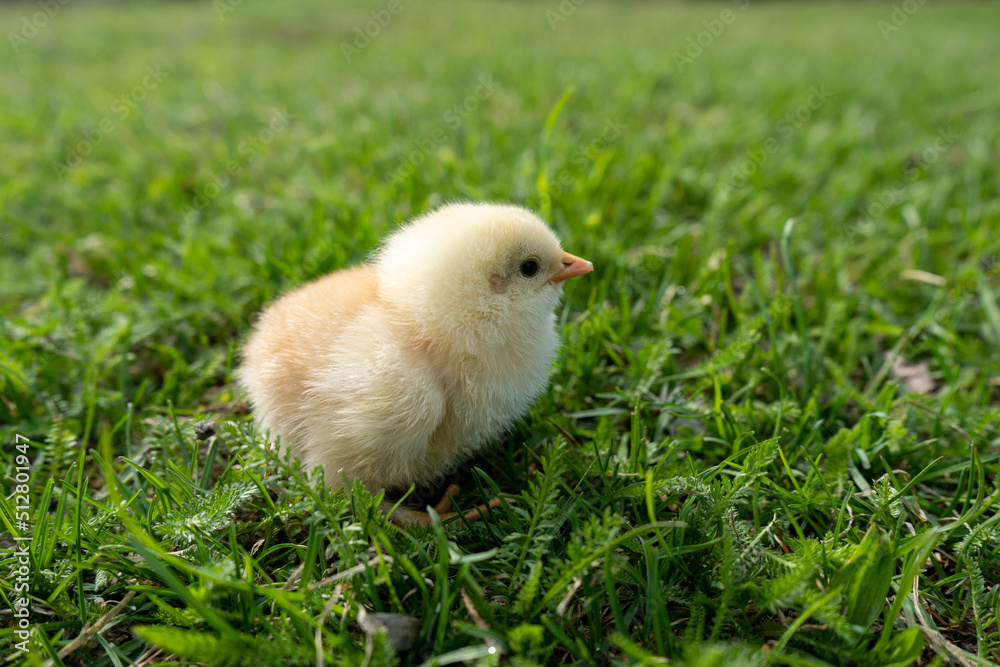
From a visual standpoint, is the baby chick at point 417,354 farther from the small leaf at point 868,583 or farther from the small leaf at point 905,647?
the small leaf at point 905,647

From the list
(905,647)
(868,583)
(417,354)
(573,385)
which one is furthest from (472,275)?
(905,647)

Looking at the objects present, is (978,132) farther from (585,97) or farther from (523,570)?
(523,570)

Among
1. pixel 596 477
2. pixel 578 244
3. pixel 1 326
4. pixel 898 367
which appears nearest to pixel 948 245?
pixel 898 367

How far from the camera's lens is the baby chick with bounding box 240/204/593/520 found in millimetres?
1727

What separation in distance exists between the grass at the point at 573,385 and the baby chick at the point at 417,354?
0.49 feet

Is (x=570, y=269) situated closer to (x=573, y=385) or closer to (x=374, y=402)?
(x=573, y=385)

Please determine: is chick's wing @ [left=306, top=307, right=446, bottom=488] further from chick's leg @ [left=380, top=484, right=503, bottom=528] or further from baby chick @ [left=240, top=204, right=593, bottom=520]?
chick's leg @ [left=380, top=484, right=503, bottom=528]

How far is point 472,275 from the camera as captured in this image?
1.83m

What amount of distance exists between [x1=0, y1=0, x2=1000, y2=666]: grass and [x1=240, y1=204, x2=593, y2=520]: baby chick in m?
0.15

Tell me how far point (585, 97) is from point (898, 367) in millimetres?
4283

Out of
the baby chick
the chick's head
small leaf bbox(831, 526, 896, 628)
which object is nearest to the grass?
small leaf bbox(831, 526, 896, 628)

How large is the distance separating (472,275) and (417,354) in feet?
0.99

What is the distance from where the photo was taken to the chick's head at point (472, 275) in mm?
1811

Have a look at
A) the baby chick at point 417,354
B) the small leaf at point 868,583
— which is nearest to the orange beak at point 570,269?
the baby chick at point 417,354
